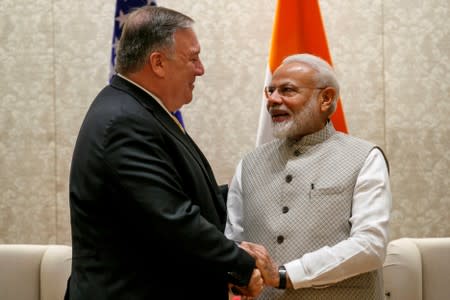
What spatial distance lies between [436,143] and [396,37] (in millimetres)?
704

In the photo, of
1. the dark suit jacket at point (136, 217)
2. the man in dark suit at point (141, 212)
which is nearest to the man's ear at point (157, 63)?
the man in dark suit at point (141, 212)

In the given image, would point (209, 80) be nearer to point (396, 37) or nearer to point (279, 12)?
point (279, 12)

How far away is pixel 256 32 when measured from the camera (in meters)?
3.88

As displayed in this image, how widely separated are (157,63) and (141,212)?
51 centimetres

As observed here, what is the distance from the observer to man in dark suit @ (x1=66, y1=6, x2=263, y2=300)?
175cm

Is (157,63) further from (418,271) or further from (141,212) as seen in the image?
(418,271)

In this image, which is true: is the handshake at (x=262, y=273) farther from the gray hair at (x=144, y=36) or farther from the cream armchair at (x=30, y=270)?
the cream armchair at (x=30, y=270)

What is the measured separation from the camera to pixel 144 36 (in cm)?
197

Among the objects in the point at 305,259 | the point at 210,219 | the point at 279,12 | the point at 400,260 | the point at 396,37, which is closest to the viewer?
the point at 210,219

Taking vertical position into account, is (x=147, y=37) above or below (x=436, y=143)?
above

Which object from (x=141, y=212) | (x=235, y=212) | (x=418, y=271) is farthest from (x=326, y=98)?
(x=418, y=271)

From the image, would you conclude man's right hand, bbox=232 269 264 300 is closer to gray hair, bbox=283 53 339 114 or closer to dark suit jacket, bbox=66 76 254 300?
dark suit jacket, bbox=66 76 254 300

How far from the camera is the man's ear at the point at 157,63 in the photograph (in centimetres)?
197

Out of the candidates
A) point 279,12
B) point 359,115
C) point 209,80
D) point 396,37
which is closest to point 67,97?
point 209,80
